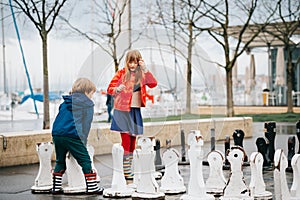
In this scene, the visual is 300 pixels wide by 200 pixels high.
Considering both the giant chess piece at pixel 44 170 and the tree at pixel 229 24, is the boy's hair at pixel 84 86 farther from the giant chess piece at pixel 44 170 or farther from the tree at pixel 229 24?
the tree at pixel 229 24

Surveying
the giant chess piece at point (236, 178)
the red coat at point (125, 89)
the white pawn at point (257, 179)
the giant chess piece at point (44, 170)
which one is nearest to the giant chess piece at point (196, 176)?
the giant chess piece at point (236, 178)

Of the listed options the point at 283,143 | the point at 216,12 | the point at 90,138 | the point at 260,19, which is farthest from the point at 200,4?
the point at 90,138

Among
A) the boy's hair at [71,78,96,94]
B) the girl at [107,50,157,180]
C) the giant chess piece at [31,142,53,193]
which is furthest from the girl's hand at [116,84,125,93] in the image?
the giant chess piece at [31,142,53,193]

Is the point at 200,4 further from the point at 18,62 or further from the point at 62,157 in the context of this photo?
the point at 62,157

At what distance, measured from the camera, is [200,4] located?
20.0m

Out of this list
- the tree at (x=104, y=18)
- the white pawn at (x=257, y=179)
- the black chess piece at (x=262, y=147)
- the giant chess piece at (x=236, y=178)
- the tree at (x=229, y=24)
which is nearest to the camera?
the giant chess piece at (x=236, y=178)

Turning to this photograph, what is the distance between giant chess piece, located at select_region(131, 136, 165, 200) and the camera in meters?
5.86

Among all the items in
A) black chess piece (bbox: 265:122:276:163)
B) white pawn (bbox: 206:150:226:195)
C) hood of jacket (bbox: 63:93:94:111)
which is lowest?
white pawn (bbox: 206:150:226:195)

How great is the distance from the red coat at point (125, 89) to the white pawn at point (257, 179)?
1309mm

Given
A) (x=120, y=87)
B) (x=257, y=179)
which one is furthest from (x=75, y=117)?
(x=257, y=179)

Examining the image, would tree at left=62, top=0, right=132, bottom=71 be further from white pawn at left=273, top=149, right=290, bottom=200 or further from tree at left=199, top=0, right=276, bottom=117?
tree at left=199, top=0, right=276, bottom=117

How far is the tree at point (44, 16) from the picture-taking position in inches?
478

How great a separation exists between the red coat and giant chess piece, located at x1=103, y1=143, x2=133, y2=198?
48 cm

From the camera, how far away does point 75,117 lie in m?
6.30
